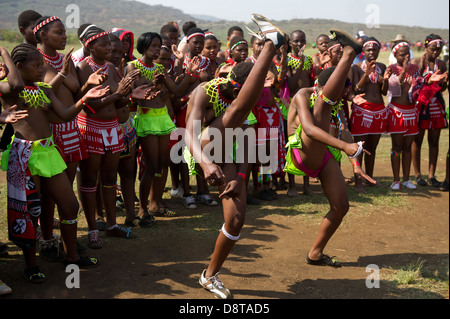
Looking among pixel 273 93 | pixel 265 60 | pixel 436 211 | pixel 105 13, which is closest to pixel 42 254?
pixel 265 60

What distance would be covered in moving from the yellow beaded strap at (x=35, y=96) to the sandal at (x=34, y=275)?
151 cm

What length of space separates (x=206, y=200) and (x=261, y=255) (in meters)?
2.03

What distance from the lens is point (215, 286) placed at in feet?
14.0

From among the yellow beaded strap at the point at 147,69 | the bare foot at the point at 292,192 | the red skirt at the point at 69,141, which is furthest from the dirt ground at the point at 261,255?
the yellow beaded strap at the point at 147,69

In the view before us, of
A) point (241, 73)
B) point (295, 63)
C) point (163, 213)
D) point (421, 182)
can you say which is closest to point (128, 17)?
point (295, 63)

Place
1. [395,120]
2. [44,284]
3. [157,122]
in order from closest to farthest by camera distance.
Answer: [44,284] → [157,122] → [395,120]

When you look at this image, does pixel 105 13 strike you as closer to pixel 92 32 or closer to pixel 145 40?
pixel 145 40

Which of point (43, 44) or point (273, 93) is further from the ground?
point (43, 44)

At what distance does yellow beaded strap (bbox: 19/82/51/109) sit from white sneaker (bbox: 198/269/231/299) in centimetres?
219

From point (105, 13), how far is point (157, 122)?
38.6m

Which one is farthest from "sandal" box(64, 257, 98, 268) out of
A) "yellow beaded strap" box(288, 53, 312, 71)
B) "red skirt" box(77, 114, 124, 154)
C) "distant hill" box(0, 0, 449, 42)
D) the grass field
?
"distant hill" box(0, 0, 449, 42)

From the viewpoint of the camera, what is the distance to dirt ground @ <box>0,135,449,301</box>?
4.37 m
